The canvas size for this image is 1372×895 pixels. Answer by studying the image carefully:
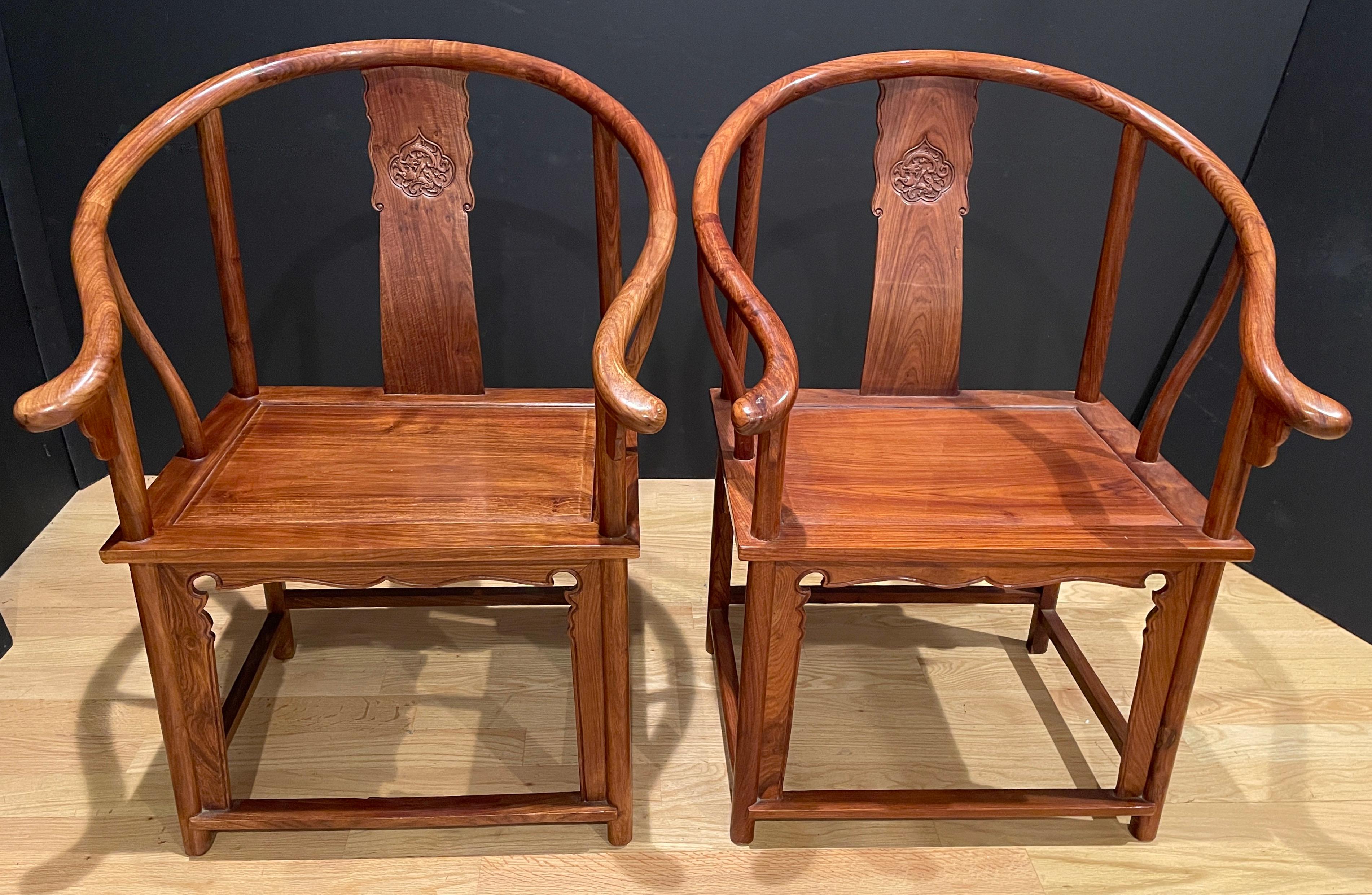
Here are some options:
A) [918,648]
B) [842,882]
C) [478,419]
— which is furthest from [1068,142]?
[842,882]

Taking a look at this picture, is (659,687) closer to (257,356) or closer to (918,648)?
(918,648)

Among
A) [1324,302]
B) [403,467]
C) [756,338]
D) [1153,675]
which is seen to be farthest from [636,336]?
[1324,302]

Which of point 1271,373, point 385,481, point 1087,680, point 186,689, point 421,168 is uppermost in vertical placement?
point 421,168

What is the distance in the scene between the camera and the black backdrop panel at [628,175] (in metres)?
1.76

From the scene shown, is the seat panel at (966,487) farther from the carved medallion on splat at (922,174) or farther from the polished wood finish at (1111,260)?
the carved medallion on splat at (922,174)

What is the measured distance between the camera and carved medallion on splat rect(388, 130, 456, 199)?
1356mm

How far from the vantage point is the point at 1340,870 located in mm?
1323

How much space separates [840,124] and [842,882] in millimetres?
1270

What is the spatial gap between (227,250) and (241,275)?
0.14 feet

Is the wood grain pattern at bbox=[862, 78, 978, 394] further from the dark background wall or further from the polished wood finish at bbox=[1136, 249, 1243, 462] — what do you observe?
the dark background wall

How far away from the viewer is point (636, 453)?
50.4 inches

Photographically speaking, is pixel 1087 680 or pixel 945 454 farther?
pixel 1087 680

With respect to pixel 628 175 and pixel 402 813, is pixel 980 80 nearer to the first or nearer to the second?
pixel 628 175

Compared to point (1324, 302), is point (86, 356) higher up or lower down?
higher up
